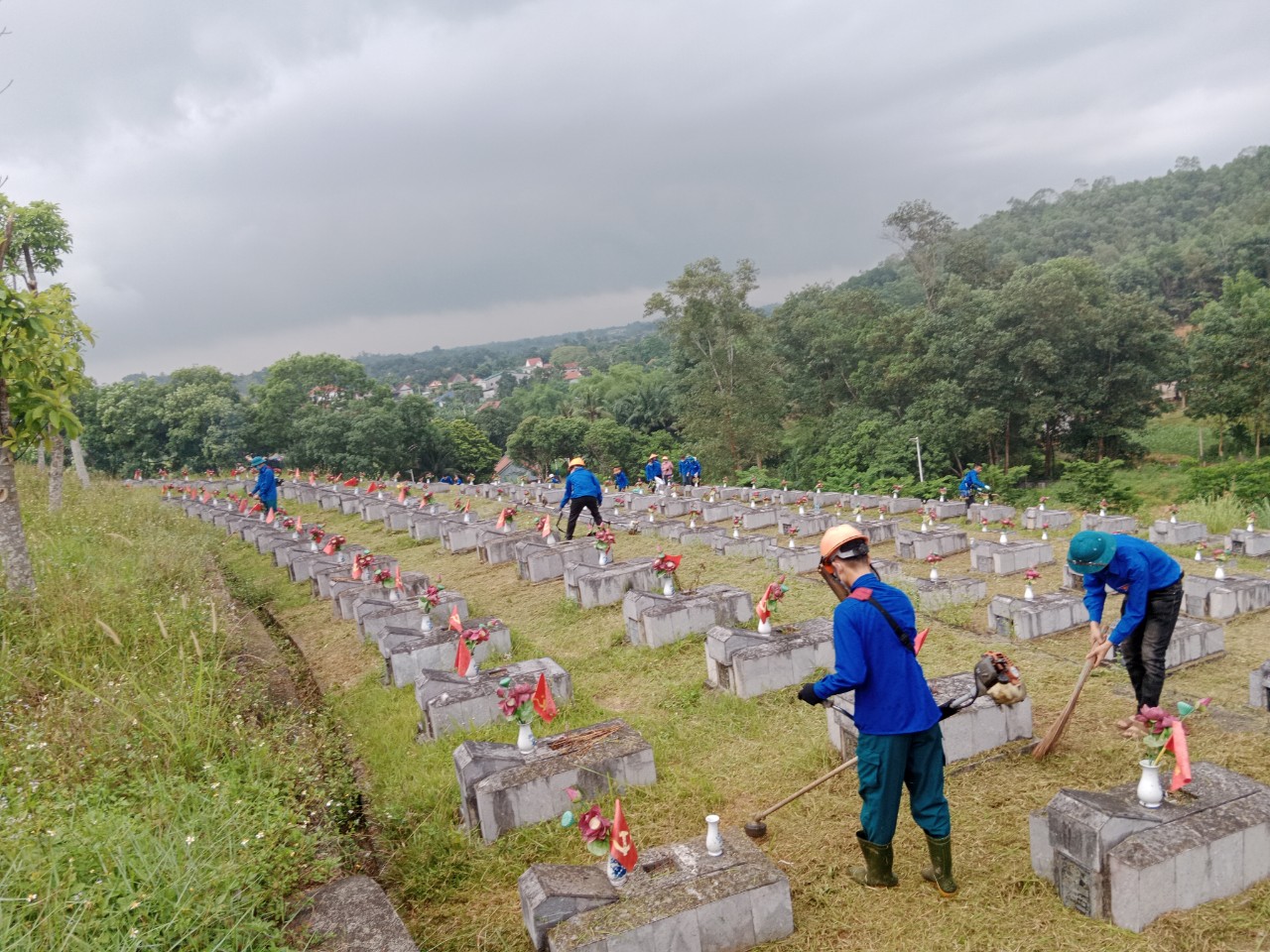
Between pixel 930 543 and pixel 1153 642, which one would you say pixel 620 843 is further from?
pixel 930 543

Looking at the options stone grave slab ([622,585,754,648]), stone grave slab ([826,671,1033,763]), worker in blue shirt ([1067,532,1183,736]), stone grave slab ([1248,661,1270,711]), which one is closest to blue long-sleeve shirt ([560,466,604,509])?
stone grave slab ([622,585,754,648])

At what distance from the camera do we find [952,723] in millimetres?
5055

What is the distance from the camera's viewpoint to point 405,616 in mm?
8812

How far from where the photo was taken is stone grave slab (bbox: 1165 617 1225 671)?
22.3 feet

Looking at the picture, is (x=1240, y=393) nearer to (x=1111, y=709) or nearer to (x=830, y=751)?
(x=1111, y=709)

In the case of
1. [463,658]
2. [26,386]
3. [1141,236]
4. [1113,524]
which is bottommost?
[1113,524]

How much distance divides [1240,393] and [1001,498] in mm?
8115

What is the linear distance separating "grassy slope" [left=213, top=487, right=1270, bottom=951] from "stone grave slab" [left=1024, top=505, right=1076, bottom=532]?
7.22 m

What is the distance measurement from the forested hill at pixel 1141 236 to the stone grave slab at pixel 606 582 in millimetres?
21822

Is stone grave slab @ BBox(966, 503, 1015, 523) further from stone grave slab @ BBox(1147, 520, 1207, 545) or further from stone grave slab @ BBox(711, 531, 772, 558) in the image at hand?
stone grave slab @ BBox(711, 531, 772, 558)

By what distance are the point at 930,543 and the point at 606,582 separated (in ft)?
19.5

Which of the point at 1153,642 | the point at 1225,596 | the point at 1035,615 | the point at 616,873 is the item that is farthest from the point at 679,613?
the point at 1225,596

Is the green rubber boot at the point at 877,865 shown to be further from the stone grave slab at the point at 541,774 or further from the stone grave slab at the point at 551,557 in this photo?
the stone grave slab at the point at 551,557

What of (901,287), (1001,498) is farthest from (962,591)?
(901,287)
